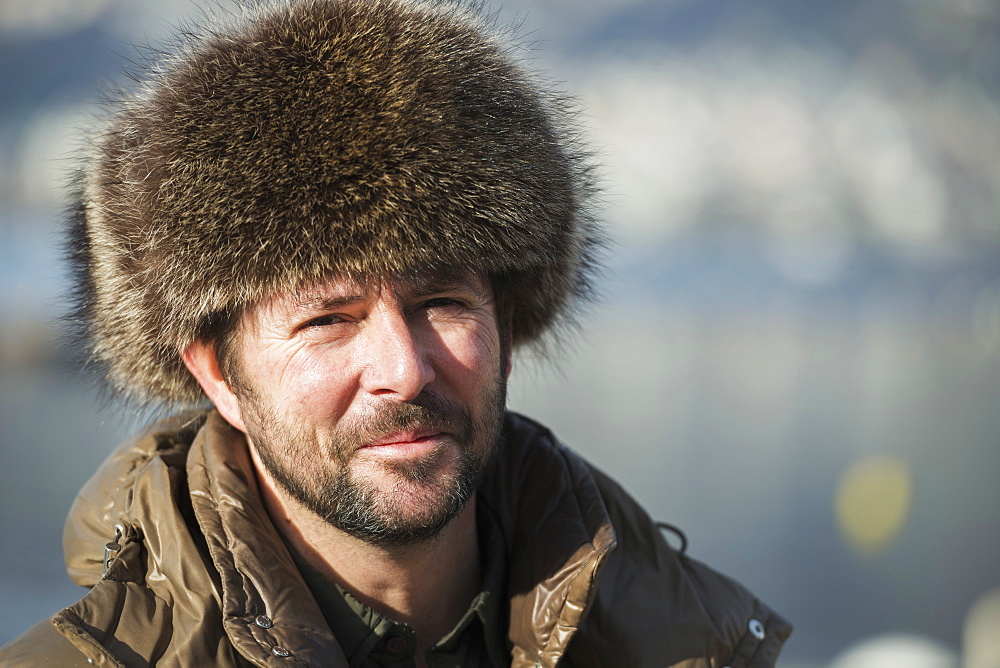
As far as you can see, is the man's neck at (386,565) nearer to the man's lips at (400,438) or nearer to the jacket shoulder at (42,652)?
the man's lips at (400,438)

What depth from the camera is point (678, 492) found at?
305 inches

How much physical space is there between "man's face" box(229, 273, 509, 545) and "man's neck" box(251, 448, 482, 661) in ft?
0.24

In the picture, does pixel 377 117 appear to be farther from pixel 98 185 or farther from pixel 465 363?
pixel 98 185

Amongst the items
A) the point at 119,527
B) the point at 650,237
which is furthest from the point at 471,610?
the point at 650,237

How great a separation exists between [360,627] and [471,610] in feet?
0.79

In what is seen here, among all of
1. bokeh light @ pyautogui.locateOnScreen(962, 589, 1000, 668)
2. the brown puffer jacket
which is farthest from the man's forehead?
bokeh light @ pyautogui.locateOnScreen(962, 589, 1000, 668)

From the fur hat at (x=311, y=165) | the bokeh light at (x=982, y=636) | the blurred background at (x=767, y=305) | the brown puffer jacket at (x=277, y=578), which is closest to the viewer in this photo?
the brown puffer jacket at (x=277, y=578)

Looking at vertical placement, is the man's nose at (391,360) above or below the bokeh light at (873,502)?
above

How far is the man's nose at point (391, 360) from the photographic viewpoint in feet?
4.76

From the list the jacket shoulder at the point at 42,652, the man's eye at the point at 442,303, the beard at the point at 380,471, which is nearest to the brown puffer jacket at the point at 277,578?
the jacket shoulder at the point at 42,652

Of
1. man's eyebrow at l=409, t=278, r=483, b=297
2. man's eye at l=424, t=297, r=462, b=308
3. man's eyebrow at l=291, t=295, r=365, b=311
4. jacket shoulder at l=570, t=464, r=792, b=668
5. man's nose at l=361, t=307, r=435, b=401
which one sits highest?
man's eyebrow at l=409, t=278, r=483, b=297

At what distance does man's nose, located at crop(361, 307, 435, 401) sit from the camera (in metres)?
1.45

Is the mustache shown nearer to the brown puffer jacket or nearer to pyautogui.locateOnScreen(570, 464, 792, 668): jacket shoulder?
the brown puffer jacket

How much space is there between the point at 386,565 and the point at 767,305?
3431cm
